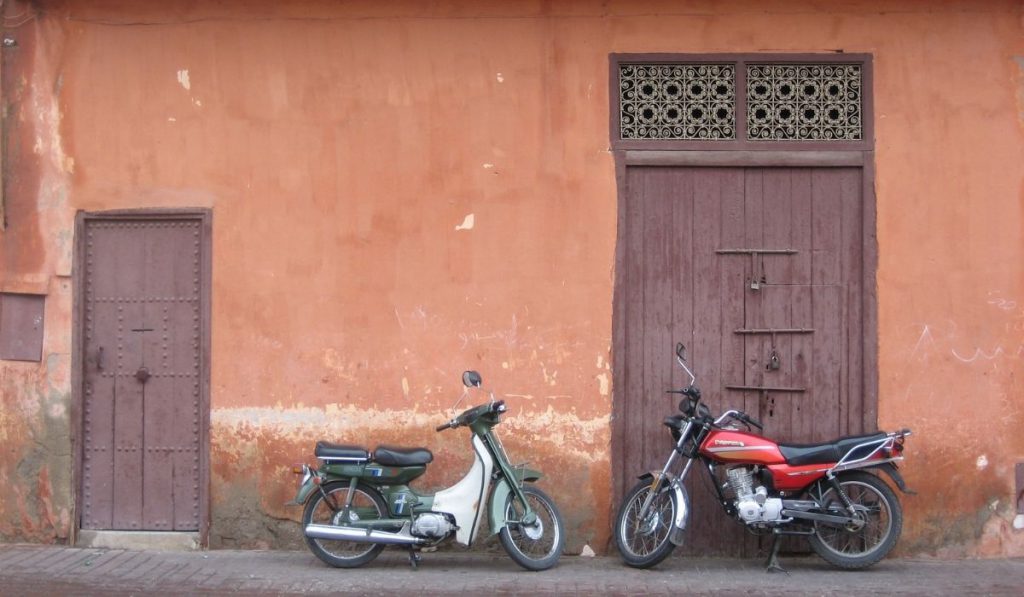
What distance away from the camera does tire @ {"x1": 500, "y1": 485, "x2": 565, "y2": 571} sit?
6.95m

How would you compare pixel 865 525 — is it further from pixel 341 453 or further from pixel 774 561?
pixel 341 453

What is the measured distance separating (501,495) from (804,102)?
340cm

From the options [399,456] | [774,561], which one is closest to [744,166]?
[774,561]

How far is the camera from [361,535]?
22.7 feet

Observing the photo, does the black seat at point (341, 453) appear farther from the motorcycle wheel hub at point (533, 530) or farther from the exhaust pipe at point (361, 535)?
the motorcycle wheel hub at point (533, 530)

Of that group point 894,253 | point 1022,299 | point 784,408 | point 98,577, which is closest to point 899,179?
point 894,253

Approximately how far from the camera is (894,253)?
295 inches

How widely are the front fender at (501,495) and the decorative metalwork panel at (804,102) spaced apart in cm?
278

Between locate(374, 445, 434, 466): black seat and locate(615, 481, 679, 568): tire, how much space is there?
1333 millimetres

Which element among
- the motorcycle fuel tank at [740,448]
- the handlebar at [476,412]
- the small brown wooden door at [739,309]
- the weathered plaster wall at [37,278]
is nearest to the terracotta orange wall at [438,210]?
the weathered plaster wall at [37,278]

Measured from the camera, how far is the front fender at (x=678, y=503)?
6910mm

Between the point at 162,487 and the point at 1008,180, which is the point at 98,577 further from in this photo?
the point at 1008,180

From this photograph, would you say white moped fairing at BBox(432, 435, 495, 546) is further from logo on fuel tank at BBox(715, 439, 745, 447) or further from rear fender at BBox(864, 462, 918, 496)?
rear fender at BBox(864, 462, 918, 496)

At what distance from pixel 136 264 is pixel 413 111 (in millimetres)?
2221
